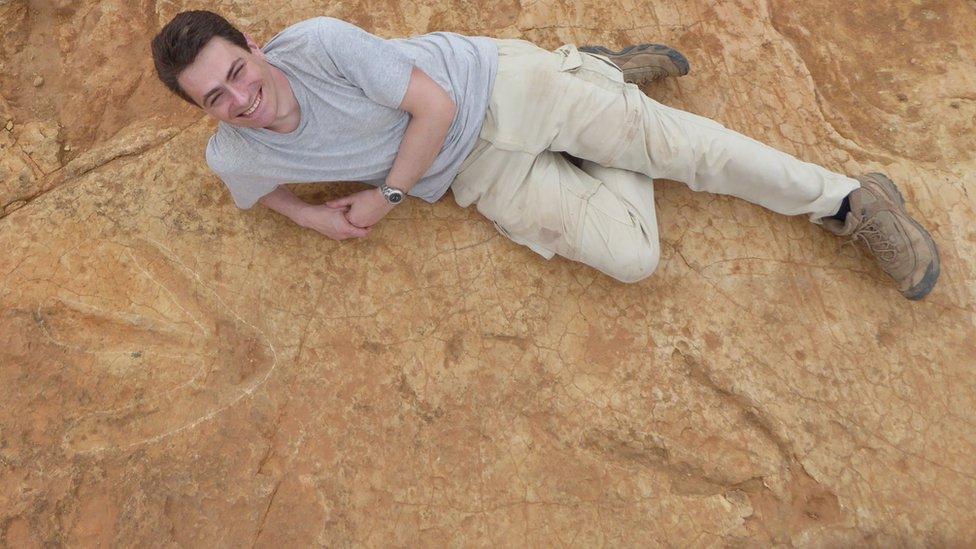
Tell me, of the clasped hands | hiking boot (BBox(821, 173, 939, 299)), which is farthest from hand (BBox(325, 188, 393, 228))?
hiking boot (BBox(821, 173, 939, 299))

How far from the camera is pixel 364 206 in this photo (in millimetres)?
2033

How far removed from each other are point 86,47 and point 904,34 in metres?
3.28

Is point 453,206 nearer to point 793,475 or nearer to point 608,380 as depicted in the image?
point 608,380

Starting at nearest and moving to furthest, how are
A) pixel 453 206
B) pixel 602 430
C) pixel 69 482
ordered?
pixel 69 482, pixel 602 430, pixel 453 206

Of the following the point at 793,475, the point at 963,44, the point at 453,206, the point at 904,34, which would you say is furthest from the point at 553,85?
the point at 963,44

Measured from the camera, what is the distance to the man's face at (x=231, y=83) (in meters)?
1.50

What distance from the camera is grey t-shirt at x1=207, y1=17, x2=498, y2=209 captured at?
1715 millimetres

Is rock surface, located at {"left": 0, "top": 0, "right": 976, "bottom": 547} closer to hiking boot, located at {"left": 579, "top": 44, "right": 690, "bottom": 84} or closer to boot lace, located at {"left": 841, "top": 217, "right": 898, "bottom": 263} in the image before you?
boot lace, located at {"left": 841, "top": 217, "right": 898, "bottom": 263}

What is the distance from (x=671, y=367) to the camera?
2164mm

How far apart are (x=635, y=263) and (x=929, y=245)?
1.00 meters

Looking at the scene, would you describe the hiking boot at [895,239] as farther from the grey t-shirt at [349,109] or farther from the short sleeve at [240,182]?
the short sleeve at [240,182]

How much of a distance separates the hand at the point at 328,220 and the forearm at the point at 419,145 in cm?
23

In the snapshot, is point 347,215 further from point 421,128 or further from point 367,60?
point 367,60

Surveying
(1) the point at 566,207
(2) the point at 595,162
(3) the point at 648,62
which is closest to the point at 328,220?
(1) the point at 566,207
